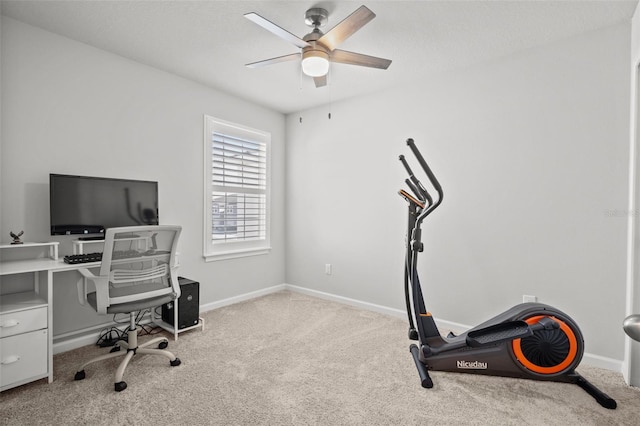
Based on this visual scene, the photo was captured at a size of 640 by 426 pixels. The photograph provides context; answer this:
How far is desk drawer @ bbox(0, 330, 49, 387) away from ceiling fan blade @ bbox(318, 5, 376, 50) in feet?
8.66

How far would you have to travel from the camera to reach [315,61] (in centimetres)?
217

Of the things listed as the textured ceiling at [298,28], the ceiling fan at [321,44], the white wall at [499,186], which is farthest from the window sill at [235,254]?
the ceiling fan at [321,44]

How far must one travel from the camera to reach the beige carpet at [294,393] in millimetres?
1733

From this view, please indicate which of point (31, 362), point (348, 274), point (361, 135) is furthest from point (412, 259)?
point (31, 362)

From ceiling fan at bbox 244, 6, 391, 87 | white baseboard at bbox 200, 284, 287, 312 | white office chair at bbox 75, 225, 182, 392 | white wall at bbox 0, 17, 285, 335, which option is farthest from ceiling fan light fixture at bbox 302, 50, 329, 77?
white baseboard at bbox 200, 284, 287, 312

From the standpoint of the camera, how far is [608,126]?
2.33m

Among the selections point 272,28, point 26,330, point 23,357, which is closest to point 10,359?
point 23,357

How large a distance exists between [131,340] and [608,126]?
3.81m

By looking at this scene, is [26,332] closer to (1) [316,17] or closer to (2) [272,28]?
(2) [272,28]

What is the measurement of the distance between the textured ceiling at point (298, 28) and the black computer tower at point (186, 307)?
210 cm

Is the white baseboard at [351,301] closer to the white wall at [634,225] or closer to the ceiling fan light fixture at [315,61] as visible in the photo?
the white wall at [634,225]

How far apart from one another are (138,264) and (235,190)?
1783 mm

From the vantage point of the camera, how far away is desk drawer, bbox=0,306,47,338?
73.9 inches

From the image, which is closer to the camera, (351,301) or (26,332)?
(26,332)
